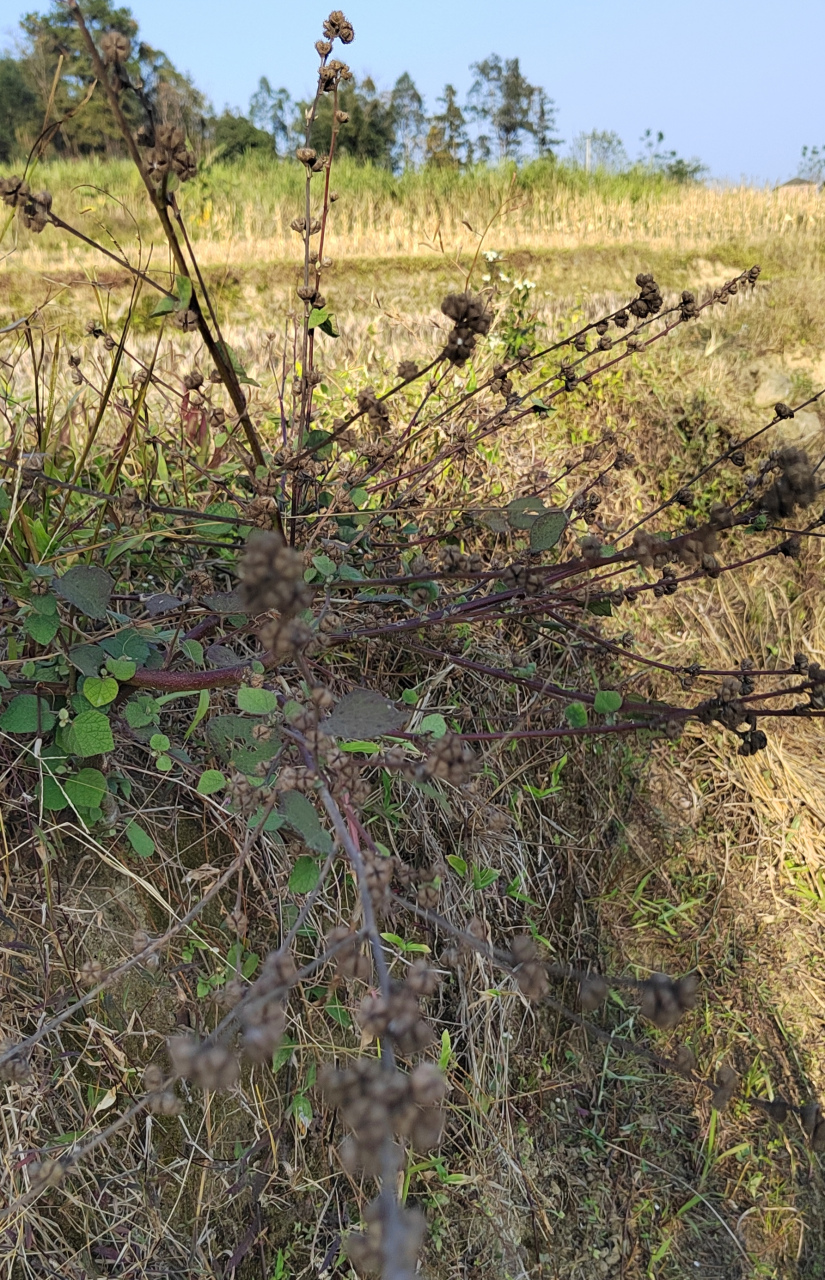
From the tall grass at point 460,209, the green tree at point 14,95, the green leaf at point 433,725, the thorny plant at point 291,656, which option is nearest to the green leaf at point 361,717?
the thorny plant at point 291,656

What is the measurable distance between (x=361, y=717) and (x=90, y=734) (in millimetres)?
379

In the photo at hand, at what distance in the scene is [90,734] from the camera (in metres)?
0.90

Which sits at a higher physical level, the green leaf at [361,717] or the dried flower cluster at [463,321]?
the dried flower cluster at [463,321]

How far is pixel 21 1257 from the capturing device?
851mm

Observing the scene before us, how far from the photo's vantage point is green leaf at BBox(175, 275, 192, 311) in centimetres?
67

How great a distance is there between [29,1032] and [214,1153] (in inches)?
11.4

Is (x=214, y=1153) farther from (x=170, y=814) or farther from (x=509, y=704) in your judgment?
(x=509, y=704)

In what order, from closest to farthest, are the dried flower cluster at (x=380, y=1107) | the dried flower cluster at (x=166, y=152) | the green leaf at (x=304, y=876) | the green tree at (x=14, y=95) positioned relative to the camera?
the dried flower cluster at (x=380, y=1107) < the dried flower cluster at (x=166, y=152) < the green leaf at (x=304, y=876) < the green tree at (x=14, y=95)

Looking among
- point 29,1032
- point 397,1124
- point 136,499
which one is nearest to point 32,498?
point 136,499

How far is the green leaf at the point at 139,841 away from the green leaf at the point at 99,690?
6.7 inches

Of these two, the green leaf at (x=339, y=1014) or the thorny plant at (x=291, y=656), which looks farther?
the green leaf at (x=339, y=1014)

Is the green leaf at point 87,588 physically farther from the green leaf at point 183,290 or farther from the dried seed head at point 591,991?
the dried seed head at point 591,991

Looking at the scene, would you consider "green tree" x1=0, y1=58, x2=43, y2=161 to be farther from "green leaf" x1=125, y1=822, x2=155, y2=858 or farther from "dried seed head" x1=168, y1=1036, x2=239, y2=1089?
"dried seed head" x1=168, y1=1036, x2=239, y2=1089

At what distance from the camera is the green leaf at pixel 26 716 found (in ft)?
2.93
